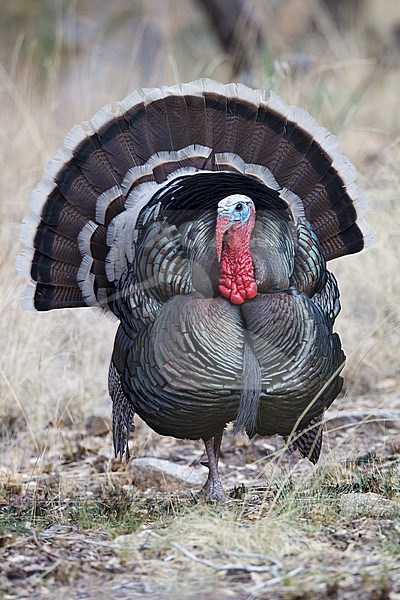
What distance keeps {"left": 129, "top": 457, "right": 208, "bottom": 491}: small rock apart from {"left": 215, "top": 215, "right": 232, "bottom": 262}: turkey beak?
1.30 metres

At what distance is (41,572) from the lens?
2.99 metres

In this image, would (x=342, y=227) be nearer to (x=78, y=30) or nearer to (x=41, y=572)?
(x=41, y=572)

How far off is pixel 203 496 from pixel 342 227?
137 centimetres

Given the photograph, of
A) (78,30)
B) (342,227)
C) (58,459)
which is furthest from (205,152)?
(78,30)

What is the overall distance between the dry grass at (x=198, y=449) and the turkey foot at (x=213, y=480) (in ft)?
0.39

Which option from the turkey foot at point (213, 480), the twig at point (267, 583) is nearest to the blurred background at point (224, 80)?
the turkey foot at point (213, 480)

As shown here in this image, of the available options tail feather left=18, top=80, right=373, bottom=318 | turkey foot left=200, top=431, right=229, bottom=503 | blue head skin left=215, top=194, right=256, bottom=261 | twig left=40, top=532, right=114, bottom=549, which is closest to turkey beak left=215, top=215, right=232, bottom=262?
blue head skin left=215, top=194, right=256, bottom=261

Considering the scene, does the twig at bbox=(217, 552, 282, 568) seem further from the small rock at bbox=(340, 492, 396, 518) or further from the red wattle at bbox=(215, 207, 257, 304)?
the red wattle at bbox=(215, 207, 257, 304)

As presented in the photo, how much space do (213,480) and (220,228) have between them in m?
1.15

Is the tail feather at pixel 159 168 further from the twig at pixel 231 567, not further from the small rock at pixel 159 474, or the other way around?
the twig at pixel 231 567

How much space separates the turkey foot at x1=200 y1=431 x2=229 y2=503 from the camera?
404 centimetres

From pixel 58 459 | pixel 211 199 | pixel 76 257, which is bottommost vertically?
pixel 58 459

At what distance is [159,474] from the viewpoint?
4.53 metres

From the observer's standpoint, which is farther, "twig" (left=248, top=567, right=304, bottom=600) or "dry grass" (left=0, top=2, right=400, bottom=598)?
"dry grass" (left=0, top=2, right=400, bottom=598)
